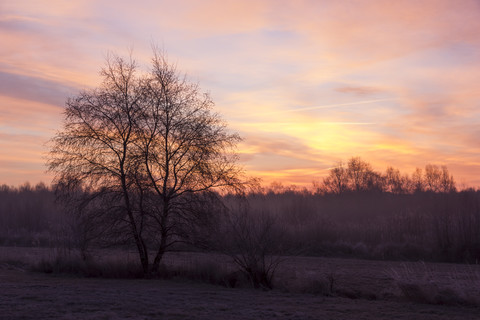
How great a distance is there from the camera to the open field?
14328 mm

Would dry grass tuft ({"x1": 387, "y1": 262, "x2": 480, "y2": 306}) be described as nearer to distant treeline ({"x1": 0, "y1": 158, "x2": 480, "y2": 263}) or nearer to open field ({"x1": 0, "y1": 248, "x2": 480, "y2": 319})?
open field ({"x1": 0, "y1": 248, "x2": 480, "y2": 319})

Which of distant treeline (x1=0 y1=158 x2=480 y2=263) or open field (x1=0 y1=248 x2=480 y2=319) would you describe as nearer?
open field (x1=0 y1=248 x2=480 y2=319)

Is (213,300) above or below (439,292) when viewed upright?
below

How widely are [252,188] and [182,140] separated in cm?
463

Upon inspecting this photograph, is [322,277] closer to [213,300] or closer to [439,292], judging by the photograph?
[439,292]

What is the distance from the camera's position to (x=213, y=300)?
17.2 metres

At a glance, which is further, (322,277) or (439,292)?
(322,277)

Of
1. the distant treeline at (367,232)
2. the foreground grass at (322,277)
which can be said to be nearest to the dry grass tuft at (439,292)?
the foreground grass at (322,277)

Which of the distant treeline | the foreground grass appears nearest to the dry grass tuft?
the foreground grass

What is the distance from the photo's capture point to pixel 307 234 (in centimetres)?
4359

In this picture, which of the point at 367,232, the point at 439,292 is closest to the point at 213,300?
the point at 439,292

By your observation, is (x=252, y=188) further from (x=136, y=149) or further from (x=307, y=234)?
(x=307, y=234)

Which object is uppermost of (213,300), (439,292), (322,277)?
(322,277)

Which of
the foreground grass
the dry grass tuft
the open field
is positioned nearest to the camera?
the open field
